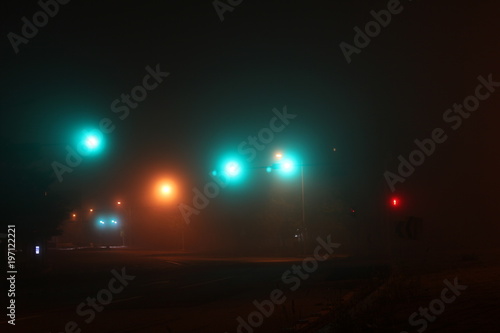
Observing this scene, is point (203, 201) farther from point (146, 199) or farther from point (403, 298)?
point (403, 298)

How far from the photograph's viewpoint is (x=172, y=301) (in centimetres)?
1911

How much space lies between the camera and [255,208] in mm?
72938

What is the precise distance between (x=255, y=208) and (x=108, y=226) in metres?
47.8

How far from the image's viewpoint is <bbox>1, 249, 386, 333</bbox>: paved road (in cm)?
1375

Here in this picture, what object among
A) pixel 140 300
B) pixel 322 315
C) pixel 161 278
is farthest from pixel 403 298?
pixel 161 278
